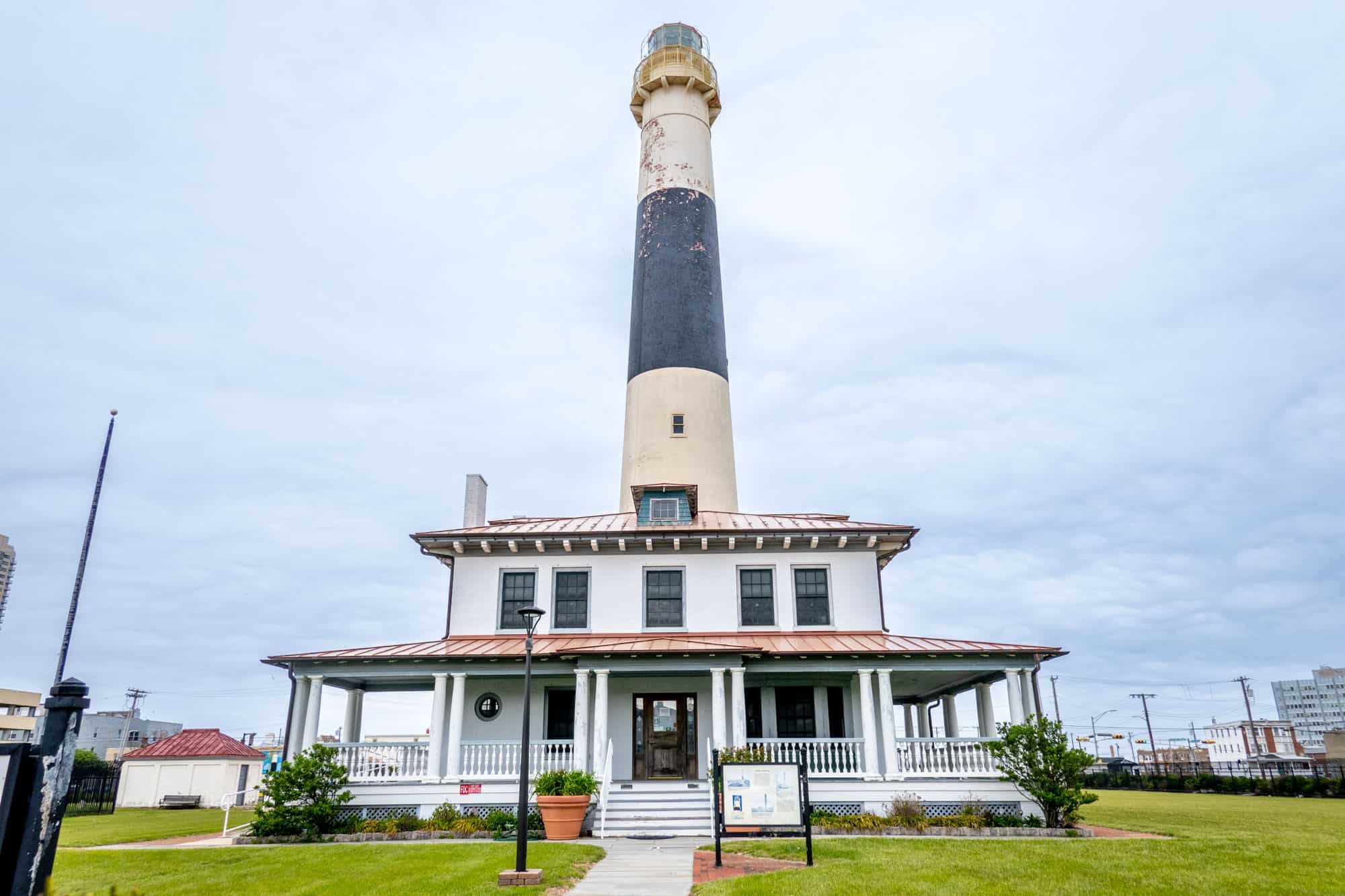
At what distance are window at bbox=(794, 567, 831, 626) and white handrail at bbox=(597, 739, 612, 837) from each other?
19.3 ft

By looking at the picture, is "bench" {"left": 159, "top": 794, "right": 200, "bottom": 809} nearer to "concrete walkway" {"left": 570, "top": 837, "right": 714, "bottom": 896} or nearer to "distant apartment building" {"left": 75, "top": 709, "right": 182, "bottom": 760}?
"concrete walkway" {"left": 570, "top": 837, "right": 714, "bottom": 896}

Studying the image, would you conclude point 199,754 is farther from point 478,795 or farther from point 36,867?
point 36,867

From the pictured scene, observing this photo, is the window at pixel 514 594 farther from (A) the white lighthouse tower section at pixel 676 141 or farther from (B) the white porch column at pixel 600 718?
(A) the white lighthouse tower section at pixel 676 141

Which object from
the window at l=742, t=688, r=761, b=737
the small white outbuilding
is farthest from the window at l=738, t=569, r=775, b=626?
the small white outbuilding

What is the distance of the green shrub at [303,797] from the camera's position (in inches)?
639

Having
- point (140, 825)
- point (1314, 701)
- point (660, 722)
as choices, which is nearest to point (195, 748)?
point (140, 825)

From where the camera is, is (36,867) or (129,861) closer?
Answer: (36,867)

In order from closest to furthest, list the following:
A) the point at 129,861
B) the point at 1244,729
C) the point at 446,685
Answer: the point at 129,861 → the point at 446,685 → the point at 1244,729

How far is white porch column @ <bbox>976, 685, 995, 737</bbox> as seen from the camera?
20.4 metres

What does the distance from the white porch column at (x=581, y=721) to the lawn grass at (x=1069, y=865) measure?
446cm

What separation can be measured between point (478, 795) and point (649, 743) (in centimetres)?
417

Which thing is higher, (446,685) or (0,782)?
(446,685)

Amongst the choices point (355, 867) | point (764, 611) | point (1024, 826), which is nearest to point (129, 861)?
point (355, 867)

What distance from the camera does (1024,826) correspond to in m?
16.4
